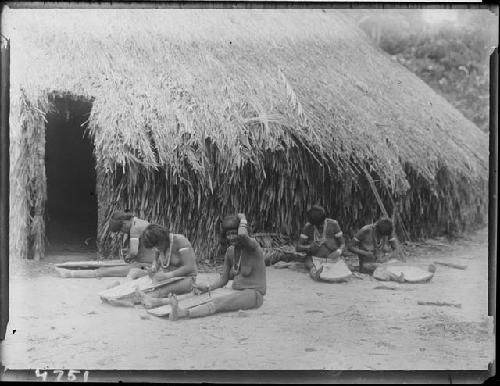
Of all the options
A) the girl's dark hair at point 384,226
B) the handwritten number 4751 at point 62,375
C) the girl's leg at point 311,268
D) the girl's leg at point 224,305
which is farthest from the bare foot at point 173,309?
the girl's dark hair at point 384,226

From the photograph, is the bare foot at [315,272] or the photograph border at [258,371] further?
the bare foot at [315,272]

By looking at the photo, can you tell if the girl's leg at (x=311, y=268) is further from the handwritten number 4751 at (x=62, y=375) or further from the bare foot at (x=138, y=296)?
the handwritten number 4751 at (x=62, y=375)

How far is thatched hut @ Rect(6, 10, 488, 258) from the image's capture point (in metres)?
5.01

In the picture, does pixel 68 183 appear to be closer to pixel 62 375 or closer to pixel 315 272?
pixel 62 375

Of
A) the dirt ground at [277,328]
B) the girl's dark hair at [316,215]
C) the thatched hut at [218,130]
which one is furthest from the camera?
the girl's dark hair at [316,215]

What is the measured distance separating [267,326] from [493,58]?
281 cm

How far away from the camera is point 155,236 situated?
504 cm

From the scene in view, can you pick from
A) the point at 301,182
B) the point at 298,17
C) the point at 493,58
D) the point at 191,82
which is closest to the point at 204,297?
the point at 301,182

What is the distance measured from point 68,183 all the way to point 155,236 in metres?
0.85

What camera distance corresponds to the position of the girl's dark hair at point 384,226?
5180 millimetres

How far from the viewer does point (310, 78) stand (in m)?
5.38

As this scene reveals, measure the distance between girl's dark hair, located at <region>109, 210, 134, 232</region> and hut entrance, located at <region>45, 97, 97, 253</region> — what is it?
0.21 metres

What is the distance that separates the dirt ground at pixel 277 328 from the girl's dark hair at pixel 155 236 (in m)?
0.43

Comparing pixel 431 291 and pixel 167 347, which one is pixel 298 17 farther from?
pixel 167 347
